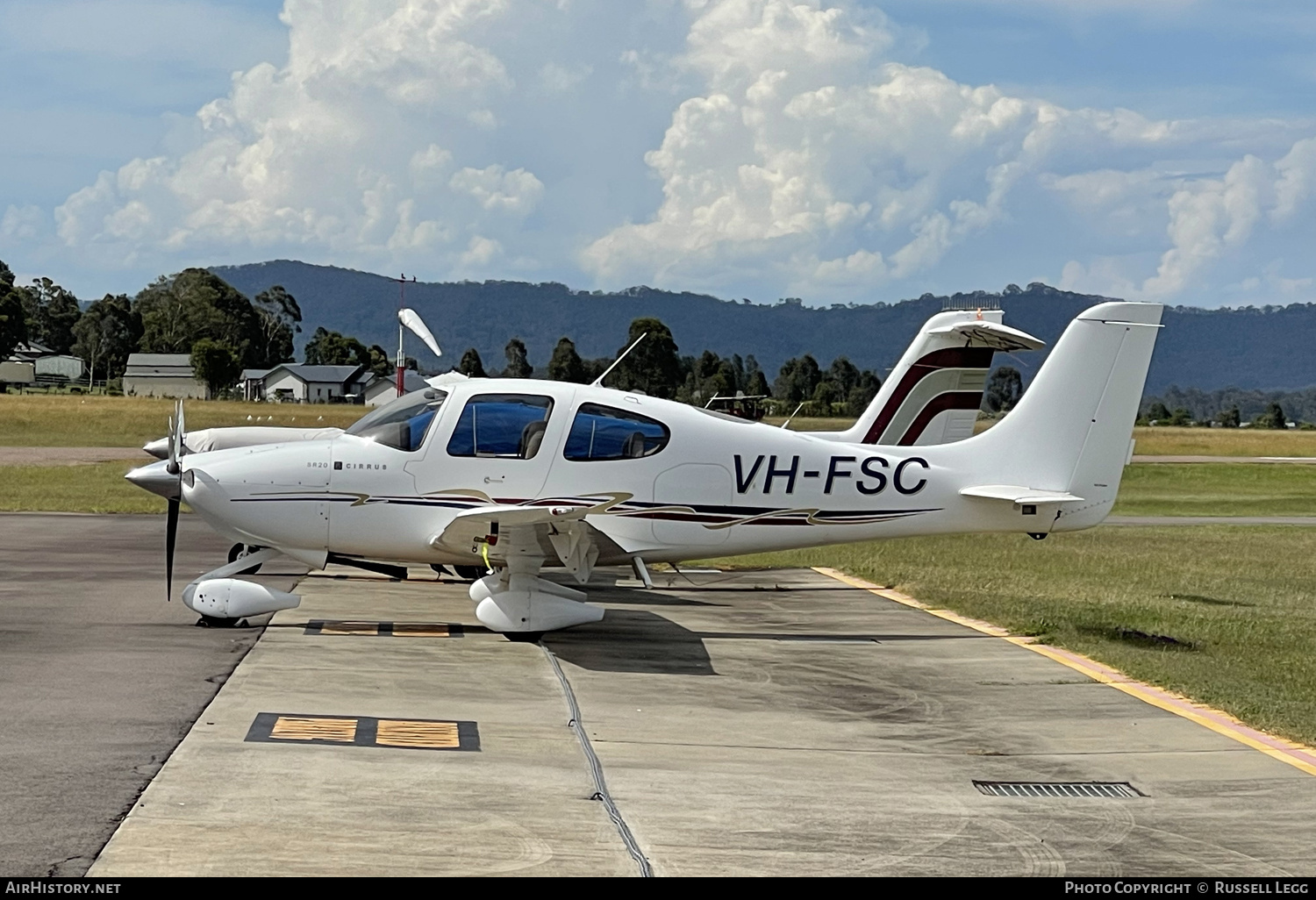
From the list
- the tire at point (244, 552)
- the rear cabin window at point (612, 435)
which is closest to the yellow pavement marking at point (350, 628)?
the tire at point (244, 552)

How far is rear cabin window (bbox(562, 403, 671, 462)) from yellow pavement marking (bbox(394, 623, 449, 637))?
6.46 feet

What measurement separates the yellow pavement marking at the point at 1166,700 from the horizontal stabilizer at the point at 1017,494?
1350mm

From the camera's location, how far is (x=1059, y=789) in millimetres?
7680

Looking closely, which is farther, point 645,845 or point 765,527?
point 765,527

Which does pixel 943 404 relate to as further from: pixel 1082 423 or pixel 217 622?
pixel 217 622

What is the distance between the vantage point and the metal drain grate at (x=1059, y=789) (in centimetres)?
753

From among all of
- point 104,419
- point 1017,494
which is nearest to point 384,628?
point 1017,494

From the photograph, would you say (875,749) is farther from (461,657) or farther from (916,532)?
(916,532)

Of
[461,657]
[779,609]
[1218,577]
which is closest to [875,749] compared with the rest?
[461,657]

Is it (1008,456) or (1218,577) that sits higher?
(1008,456)

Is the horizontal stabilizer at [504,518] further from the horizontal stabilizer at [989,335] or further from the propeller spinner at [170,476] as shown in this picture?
the horizontal stabilizer at [989,335]

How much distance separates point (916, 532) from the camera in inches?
527

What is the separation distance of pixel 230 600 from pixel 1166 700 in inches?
300
